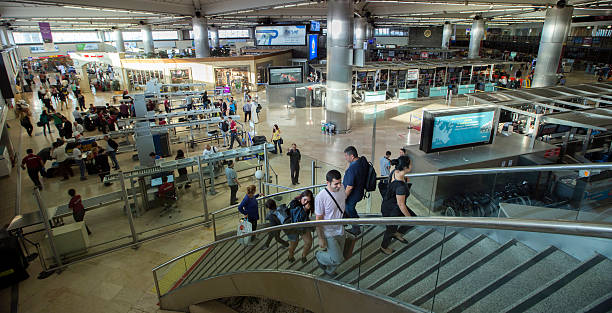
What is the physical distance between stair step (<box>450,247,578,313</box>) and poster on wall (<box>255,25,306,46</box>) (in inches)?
1231

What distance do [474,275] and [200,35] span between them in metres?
27.9

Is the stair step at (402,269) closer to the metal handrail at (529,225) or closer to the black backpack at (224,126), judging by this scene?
the metal handrail at (529,225)

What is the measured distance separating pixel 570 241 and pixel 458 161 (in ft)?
20.2

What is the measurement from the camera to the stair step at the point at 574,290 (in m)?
2.32

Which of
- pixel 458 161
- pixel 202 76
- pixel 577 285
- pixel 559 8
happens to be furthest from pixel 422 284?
pixel 202 76

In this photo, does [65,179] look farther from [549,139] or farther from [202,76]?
[202,76]

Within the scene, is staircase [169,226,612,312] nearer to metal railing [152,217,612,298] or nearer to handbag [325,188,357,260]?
handbag [325,188,357,260]

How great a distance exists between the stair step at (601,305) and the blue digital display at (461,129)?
662 cm

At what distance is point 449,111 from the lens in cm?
862

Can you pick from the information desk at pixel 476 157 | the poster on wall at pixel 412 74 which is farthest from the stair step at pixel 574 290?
the poster on wall at pixel 412 74

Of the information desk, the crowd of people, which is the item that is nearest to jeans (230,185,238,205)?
the crowd of people

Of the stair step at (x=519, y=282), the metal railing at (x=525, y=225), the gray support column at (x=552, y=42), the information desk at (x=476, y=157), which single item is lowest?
the information desk at (x=476, y=157)

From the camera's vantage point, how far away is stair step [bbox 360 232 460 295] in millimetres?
3107

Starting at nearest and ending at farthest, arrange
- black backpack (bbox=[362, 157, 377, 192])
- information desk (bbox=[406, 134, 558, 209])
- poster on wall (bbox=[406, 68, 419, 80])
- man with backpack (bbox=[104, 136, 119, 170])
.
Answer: black backpack (bbox=[362, 157, 377, 192])
information desk (bbox=[406, 134, 558, 209])
man with backpack (bbox=[104, 136, 119, 170])
poster on wall (bbox=[406, 68, 419, 80])
